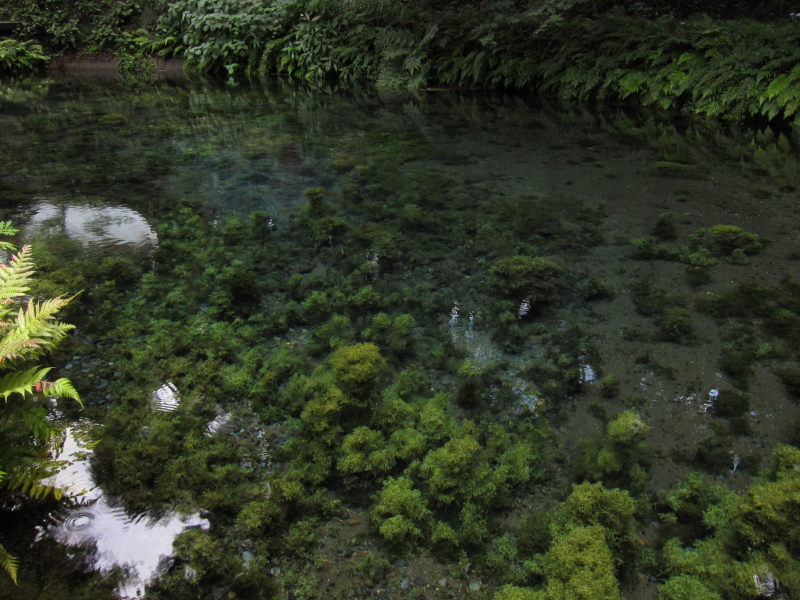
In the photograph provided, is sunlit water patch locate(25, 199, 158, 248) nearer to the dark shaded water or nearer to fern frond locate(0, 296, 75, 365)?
the dark shaded water

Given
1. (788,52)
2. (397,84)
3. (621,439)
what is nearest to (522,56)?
(397,84)

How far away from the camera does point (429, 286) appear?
5277 millimetres

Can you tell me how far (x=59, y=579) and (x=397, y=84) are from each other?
47.5 ft

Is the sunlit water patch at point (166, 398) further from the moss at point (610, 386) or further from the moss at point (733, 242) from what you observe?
the moss at point (733, 242)

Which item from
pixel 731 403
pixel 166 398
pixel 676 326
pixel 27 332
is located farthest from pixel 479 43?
pixel 27 332

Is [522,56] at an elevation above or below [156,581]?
above

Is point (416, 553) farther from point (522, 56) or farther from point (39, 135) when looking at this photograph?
point (522, 56)

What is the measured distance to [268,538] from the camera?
2.75 metres

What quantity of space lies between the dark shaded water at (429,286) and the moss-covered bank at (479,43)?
1422 millimetres

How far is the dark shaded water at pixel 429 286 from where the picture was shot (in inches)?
133

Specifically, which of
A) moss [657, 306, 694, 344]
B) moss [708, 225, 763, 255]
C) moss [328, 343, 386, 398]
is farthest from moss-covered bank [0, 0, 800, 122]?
moss [328, 343, 386, 398]

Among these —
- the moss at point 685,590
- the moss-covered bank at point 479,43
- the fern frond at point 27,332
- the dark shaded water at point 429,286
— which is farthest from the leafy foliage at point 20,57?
the moss at point 685,590

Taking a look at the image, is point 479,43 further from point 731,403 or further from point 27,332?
point 27,332

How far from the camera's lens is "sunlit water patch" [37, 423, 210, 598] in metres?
2.58
